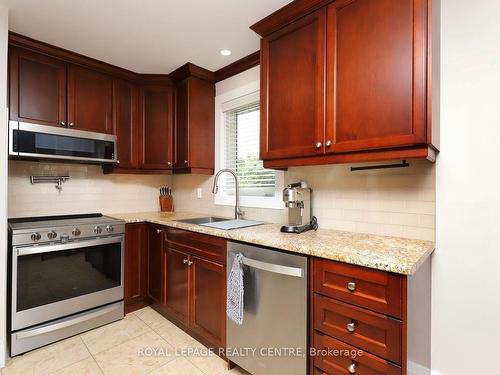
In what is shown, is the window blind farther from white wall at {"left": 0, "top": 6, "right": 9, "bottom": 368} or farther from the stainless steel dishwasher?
white wall at {"left": 0, "top": 6, "right": 9, "bottom": 368}

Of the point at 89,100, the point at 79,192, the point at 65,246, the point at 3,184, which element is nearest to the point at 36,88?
the point at 89,100

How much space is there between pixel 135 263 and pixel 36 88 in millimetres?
1760

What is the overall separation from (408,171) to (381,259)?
29.1 inches

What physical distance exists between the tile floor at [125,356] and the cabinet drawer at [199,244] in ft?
2.39

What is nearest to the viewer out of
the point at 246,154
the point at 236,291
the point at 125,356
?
the point at 236,291

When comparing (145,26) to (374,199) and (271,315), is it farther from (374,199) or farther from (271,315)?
(271,315)

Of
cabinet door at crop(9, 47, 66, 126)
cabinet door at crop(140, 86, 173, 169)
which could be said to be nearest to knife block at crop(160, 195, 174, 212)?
cabinet door at crop(140, 86, 173, 169)

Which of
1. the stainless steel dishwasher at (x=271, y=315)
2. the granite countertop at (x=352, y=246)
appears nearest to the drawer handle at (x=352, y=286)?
the granite countertop at (x=352, y=246)

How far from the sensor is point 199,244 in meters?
2.01

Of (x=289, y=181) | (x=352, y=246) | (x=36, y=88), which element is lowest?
(x=352, y=246)

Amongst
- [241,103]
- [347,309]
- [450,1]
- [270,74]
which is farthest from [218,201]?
[450,1]

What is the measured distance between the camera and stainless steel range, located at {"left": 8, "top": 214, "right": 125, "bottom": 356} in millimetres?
1924

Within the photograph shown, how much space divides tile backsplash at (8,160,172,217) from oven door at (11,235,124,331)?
2.22 feet

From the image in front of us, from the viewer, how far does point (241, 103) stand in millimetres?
2641
